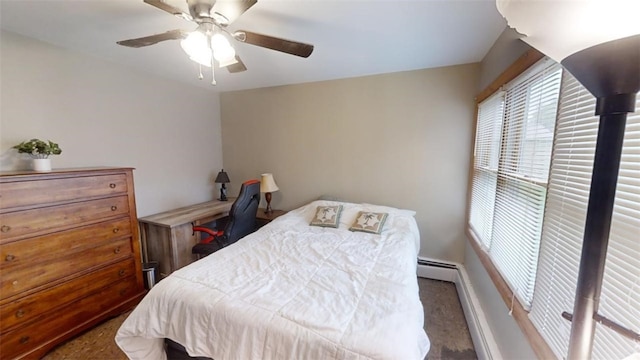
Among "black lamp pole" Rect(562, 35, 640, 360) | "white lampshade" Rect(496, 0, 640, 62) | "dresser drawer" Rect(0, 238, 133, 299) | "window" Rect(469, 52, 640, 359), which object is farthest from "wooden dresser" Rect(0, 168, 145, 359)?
"window" Rect(469, 52, 640, 359)

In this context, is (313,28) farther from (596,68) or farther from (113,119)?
(113,119)

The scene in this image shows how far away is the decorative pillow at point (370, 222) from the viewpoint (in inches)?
92.7

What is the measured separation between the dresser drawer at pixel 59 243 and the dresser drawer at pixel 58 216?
48mm

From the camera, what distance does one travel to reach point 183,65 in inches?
99.7

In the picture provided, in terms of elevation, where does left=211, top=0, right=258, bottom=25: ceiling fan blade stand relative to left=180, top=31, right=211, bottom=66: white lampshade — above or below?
above

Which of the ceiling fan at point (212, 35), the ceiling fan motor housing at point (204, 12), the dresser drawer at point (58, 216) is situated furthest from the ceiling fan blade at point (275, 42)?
the dresser drawer at point (58, 216)

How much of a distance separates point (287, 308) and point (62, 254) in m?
1.82

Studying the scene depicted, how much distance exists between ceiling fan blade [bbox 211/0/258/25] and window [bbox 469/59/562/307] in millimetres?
1488

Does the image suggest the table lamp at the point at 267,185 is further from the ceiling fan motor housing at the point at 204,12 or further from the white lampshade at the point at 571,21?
the white lampshade at the point at 571,21

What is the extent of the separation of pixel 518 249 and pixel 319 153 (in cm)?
225

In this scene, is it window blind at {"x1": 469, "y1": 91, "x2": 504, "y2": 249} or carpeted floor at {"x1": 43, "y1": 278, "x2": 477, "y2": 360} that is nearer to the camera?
carpeted floor at {"x1": 43, "y1": 278, "x2": 477, "y2": 360}

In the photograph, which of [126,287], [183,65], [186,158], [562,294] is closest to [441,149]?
[562,294]

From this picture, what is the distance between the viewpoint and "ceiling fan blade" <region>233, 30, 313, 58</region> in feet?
4.76

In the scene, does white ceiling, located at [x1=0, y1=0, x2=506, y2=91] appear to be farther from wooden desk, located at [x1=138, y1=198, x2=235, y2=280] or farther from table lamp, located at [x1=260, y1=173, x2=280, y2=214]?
wooden desk, located at [x1=138, y1=198, x2=235, y2=280]
